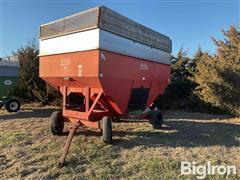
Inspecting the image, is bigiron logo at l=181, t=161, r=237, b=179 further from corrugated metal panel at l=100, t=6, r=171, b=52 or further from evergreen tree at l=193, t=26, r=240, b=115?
evergreen tree at l=193, t=26, r=240, b=115

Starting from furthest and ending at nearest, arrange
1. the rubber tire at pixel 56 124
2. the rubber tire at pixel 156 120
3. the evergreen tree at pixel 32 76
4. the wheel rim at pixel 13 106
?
the evergreen tree at pixel 32 76 → the wheel rim at pixel 13 106 → the rubber tire at pixel 156 120 → the rubber tire at pixel 56 124

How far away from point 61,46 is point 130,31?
5.15 feet

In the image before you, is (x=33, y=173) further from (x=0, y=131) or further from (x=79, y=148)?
(x=0, y=131)

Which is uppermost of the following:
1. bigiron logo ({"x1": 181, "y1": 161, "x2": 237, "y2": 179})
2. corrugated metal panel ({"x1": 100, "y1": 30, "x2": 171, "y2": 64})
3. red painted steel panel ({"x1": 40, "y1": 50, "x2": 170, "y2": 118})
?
corrugated metal panel ({"x1": 100, "y1": 30, "x2": 171, "y2": 64})

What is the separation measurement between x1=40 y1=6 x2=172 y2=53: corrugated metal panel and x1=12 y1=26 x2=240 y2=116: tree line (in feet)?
14.2

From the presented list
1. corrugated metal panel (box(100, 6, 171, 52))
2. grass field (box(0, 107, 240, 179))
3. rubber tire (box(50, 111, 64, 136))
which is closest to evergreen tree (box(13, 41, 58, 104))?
grass field (box(0, 107, 240, 179))

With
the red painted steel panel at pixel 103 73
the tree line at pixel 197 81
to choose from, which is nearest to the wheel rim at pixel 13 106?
the tree line at pixel 197 81

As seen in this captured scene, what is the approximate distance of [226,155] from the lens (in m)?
4.85

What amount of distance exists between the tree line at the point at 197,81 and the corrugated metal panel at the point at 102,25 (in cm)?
434

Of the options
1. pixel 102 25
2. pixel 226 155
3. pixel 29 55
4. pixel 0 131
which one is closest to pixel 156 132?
pixel 226 155

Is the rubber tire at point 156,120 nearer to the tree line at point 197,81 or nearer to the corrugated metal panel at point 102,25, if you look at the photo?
the corrugated metal panel at point 102,25

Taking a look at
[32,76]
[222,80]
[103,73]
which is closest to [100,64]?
[103,73]

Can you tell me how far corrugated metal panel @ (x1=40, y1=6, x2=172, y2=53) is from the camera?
505cm

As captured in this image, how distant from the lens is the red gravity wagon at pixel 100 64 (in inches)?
201
